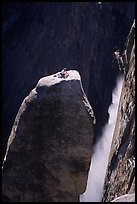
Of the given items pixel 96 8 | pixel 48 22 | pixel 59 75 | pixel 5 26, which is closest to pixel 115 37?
pixel 96 8

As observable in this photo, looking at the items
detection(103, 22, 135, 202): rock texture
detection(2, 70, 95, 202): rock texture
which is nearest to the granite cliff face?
detection(103, 22, 135, 202): rock texture

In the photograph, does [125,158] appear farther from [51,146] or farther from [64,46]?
[64,46]

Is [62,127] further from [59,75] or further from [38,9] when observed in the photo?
[38,9]

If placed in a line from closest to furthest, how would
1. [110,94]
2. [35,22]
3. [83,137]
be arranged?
[83,137]
[110,94]
[35,22]

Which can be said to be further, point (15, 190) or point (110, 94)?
point (110, 94)

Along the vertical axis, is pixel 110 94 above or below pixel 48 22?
below

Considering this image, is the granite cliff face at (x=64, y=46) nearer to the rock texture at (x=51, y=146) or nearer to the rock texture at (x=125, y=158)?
the rock texture at (x=125, y=158)

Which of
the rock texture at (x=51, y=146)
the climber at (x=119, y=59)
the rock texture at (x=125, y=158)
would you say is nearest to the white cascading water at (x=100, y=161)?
the climber at (x=119, y=59)

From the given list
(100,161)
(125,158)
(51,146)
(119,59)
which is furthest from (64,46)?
(51,146)
